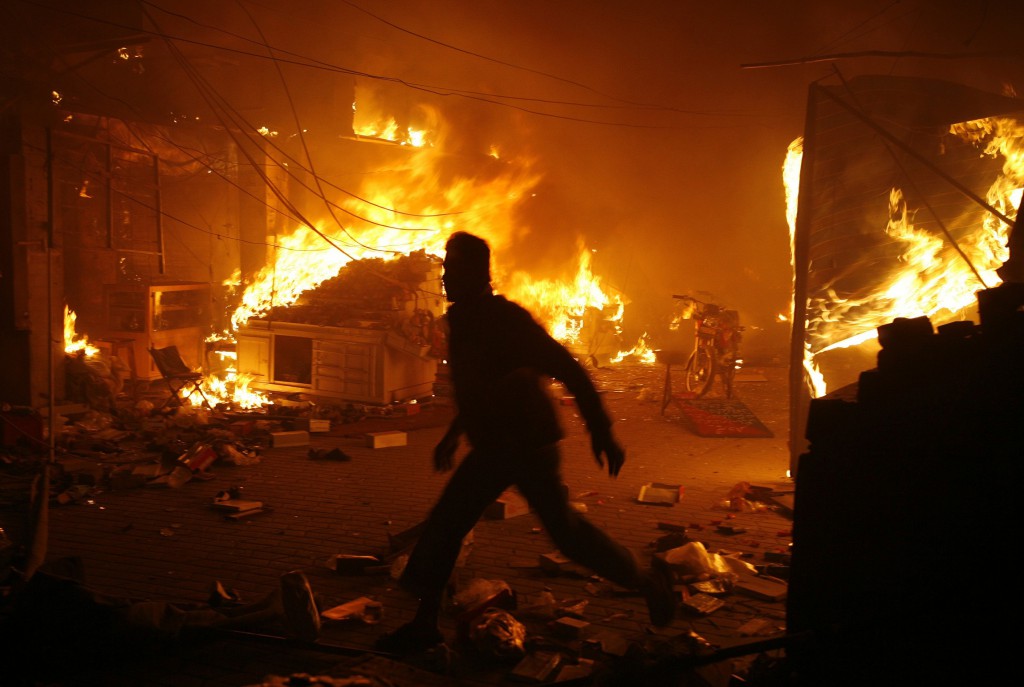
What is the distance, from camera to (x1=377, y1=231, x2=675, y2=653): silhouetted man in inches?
140

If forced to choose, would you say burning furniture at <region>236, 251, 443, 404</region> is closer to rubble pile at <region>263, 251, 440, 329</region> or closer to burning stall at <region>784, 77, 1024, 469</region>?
rubble pile at <region>263, 251, 440, 329</region>

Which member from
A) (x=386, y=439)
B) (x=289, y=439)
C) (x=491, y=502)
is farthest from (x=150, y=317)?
(x=491, y=502)

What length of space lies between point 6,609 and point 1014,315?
16.7 feet

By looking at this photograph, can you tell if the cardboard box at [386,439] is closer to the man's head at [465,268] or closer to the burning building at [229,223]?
the burning building at [229,223]

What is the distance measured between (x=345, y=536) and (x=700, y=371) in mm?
8819

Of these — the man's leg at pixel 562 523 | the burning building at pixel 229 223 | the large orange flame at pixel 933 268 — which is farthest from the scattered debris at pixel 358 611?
the burning building at pixel 229 223

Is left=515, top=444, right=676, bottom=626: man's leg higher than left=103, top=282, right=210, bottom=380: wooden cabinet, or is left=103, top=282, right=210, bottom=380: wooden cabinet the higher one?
left=103, top=282, right=210, bottom=380: wooden cabinet

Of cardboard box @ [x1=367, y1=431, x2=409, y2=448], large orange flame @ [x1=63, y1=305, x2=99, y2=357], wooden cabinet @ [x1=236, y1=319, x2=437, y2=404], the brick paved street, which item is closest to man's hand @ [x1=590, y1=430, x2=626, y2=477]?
the brick paved street

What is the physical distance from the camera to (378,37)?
19.8m

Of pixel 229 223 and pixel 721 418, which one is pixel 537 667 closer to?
pixel 721 418

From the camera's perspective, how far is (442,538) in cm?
367

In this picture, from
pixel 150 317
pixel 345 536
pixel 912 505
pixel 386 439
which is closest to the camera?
pixel 912 505

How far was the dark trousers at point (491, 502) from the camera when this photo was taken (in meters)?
3.60

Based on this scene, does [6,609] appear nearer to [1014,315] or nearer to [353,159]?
[1014,315]
